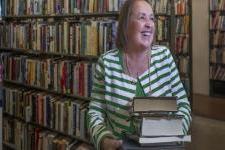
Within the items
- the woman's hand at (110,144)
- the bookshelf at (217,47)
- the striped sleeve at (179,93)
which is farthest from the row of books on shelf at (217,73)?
the woman's hand at (110,144)

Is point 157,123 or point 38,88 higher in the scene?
point 157,123

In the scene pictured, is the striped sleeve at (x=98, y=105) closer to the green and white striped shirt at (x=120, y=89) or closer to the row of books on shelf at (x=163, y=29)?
the green and white striped shirt at (x=120, y=89)

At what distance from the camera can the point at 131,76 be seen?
148cm

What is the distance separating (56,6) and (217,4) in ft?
12.9

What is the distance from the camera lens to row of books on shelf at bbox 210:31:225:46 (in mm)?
6730

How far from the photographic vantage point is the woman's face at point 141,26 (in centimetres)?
145

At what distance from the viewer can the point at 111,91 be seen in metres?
1.47

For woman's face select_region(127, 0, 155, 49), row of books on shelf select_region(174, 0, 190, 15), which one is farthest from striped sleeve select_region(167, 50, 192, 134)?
row of books on shelf select_region(174, 0, 190, 15)

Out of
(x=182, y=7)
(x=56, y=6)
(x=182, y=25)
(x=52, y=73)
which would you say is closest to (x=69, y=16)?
(x=56, y=6)

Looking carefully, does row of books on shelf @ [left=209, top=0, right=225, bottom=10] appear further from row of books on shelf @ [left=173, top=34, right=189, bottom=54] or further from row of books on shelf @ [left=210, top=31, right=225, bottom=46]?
row of books on shelf @ [left=173, top=34, right=189, bottom=54]

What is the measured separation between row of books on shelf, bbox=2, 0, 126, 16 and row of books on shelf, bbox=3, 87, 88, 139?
0.78 m

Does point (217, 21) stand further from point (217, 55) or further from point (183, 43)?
point (183, 43)

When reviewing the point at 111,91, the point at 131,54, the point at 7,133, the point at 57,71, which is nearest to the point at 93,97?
the point at 111,91

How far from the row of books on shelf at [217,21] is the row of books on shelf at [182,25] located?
420mm
